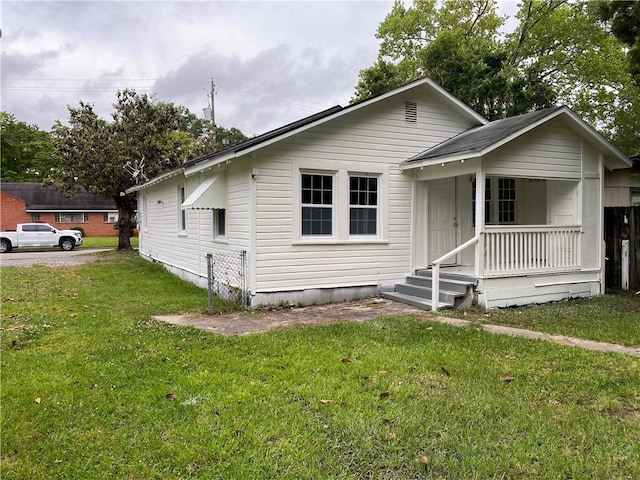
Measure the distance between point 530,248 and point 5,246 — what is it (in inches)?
1120

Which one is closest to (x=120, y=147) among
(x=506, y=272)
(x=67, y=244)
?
(x=67, y=244)

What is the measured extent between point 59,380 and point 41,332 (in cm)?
260

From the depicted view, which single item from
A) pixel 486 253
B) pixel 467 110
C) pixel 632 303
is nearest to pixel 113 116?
pixel 467 110

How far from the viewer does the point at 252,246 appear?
9195mm

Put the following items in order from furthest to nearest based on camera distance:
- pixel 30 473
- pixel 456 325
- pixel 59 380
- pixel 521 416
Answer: pixel 456 325, pixel 59 380, pixel 521 416, pixel 30 473

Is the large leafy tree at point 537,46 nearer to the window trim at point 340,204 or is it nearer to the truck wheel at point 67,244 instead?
the window trim at point 340,204

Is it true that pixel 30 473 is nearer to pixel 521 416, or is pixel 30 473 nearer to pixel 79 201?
pixel 521 416

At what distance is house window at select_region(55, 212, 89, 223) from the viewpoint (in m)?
42.3

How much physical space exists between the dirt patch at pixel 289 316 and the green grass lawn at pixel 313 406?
2.28 ft

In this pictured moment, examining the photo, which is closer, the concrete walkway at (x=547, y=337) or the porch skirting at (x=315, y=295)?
the concrete walkway at (x=547, y=337)

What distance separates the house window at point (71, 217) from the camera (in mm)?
42344

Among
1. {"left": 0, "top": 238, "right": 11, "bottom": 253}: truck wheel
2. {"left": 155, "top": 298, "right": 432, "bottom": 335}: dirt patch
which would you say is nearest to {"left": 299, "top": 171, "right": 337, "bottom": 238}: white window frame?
{"left": 155, "top": 298, "right": 432, "bottom": 335}: dirt patch

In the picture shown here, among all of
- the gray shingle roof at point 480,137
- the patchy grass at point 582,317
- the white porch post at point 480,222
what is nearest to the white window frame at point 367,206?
the gray shingle roof at point 480,137

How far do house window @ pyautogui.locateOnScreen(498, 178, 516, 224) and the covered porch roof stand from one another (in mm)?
1642
